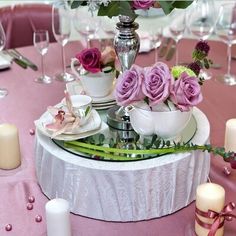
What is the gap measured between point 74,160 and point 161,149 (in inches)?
7.4

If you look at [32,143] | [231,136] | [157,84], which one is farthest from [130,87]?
[32,143]

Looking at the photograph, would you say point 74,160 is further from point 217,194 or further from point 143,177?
point 217,194

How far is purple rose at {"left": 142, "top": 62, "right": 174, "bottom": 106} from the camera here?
1.14 meters

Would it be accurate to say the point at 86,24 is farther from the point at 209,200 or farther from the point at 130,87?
the point at 209,200

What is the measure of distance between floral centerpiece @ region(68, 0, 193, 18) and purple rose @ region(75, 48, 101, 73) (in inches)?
7.4

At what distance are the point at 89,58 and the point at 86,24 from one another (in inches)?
29.9

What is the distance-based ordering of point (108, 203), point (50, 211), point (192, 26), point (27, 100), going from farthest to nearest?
point (192, 26) < point (27, 100) < point (108, 203) < point (50, 211)

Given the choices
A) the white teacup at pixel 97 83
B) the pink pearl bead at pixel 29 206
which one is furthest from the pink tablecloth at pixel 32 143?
the white teacup at pixel 97 83

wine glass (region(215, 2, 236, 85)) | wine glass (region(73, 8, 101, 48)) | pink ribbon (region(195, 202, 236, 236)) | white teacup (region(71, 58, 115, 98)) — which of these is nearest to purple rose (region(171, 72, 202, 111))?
pink ribbon (region(195, 202, 236, 236))

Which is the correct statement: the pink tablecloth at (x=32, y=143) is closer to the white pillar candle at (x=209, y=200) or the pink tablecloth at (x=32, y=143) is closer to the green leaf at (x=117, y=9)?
the white pillar candle at (x=209, y=200)

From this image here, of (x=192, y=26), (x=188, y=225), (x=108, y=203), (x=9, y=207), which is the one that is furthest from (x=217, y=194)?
(x=192, y=26)

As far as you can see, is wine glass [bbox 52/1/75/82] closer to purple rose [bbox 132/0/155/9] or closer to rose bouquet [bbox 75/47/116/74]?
rose bouquet [bbox 75/47/116/74]

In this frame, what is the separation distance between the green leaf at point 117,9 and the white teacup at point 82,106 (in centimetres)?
24

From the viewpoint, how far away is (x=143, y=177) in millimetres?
1174
